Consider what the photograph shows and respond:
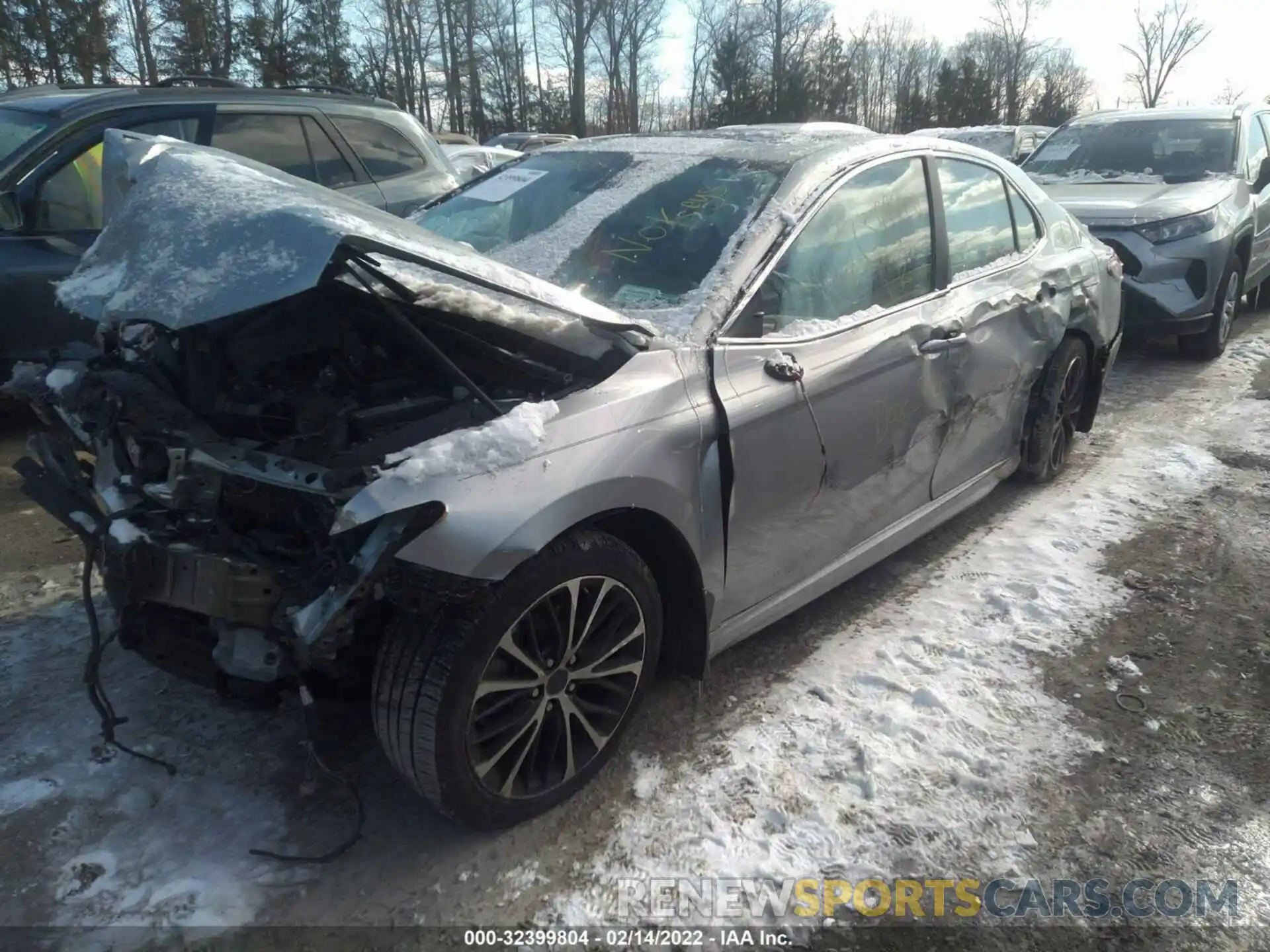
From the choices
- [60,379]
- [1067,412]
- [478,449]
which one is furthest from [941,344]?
[60,379]

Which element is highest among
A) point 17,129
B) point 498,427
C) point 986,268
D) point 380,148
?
point 17,129

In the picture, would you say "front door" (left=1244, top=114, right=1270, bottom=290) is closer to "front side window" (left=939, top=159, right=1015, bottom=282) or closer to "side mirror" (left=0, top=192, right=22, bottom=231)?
"front side window" (left=939, top=159, right=1015, bottom=282)

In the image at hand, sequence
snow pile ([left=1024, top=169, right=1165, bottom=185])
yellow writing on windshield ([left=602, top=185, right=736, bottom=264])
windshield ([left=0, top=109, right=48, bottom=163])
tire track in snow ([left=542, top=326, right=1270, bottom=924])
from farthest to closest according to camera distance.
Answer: snow pile ([left=1024, top=169, right=1165, bottom=185]) < windshield ([left=0, top=109, right=48, bottom=163]) < yellow writing on windshield ([left=602, top=185, right=736, bottom=264]) < tire track in snow ([left=542, top=326, right=1270, bottom=924])

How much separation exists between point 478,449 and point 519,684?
0.62m

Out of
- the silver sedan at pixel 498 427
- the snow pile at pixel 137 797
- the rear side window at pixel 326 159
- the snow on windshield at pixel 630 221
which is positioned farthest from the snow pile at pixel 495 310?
the rear side window at pixel 326 159

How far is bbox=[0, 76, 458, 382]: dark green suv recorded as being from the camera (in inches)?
197

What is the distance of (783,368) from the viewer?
2836mm

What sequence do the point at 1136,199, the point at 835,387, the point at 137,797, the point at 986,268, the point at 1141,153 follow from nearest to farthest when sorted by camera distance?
the point at 137,797, the point at 835,387, the point at 986,268, the point at 1136,199, the point at 1141,153

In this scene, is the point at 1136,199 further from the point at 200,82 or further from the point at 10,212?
the point at 10,212

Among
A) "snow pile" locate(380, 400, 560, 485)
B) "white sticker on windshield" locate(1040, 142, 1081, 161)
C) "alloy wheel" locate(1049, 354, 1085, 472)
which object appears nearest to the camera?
"snow pile" locate(380, 400, 560, 485)

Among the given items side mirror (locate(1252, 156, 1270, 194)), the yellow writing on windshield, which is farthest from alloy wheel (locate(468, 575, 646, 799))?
side mirror (locate(1252, 156, 1270, 194))

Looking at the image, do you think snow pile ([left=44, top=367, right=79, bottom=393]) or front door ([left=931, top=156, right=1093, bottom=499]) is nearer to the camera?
snow pile ([left=44, top=367, right=79, bottom=393])

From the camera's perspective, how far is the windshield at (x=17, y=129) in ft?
16.9

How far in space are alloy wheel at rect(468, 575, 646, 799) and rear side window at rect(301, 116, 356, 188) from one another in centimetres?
465
